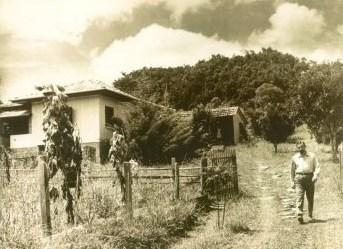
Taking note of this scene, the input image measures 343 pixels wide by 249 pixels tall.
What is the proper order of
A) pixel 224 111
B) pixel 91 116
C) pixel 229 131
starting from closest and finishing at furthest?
pixel 224 111 < pixel 91 116 < pixel 229 131

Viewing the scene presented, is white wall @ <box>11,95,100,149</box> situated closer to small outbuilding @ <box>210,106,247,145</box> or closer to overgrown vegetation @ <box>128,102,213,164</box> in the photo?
overgrown vegetation @ <box>128,102,213,164</box>

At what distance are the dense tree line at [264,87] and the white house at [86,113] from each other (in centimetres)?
173

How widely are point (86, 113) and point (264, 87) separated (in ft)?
30.6

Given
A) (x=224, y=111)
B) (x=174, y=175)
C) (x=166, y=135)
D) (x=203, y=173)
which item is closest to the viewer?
(x=174, y=175)

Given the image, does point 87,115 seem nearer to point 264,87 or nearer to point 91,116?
point 91,116

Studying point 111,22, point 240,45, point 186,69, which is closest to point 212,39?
point 240,45

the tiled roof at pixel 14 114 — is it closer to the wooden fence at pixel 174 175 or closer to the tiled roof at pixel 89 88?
the tiled roof at pixel 89 88

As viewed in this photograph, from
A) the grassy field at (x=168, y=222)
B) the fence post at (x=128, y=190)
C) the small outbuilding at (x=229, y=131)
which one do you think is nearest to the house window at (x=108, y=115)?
the small outbuilding at (x=229, y=131)

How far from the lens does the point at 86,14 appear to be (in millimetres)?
7359

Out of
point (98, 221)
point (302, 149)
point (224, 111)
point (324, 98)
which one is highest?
point (324, 98)

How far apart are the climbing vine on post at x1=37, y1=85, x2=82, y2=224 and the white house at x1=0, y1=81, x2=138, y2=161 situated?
9.68 m

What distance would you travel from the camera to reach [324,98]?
42.2ft

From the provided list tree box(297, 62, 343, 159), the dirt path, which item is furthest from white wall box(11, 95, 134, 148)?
the dirt path

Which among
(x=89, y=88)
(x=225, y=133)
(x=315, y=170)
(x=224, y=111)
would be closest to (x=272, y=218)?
(x=315, y=170)
